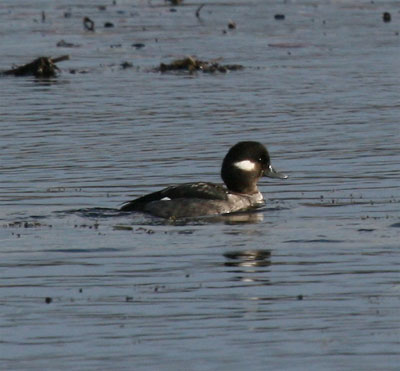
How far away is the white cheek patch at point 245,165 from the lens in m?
18.3

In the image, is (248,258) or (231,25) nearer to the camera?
(248,258)

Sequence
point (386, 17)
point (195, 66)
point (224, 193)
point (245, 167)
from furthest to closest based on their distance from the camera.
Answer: point (386, 17), point (195, 66), point (245, 167), point (224, 193)

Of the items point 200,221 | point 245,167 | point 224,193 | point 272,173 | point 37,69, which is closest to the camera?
point 200,221

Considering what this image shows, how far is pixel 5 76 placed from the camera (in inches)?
1275

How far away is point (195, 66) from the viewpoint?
32.9m

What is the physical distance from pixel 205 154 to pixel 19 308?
32.4ft

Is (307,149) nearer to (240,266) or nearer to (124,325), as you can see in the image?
(240,266)

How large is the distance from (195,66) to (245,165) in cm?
1480

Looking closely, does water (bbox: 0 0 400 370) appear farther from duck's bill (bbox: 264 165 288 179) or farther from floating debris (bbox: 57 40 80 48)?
floating debris (bbox: 57 40 80 48)

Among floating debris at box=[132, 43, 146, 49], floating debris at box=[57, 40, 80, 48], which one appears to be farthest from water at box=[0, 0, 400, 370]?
floating debris at box=[132, 43, 146, 49]

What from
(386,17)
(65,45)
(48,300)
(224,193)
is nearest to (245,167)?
(224,193)

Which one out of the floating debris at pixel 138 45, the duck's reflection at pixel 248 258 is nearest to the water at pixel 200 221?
the duck's reflection at pixel 248 258

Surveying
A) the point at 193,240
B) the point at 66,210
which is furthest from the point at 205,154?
the point at 193,240

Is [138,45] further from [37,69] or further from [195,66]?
[37,69]
